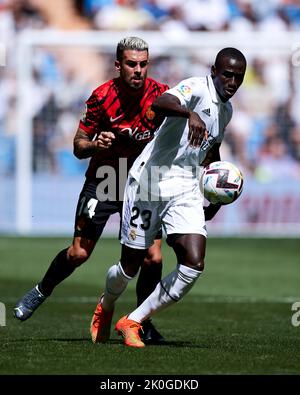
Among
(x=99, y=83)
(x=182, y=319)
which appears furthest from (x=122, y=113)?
(x=99, y=83)

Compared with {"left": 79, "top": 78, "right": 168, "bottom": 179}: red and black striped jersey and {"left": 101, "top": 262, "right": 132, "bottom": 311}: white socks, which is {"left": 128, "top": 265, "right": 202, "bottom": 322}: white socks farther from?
{"left": 79, "top": 78, "right": 168, "bottom": 179}: red and black striped jersey

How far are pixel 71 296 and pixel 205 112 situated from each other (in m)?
5.60

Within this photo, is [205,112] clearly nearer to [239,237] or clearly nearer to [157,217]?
[157,217]

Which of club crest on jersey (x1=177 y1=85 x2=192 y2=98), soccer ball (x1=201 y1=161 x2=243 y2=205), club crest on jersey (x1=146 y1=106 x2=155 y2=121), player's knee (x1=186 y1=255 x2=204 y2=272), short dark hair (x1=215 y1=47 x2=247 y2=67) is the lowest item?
player's knee (x1=186 y1=255 x2=204 y2=272)

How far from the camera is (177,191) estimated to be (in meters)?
7.79

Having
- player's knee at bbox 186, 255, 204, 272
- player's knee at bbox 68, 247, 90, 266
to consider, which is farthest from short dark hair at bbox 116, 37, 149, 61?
player's knee at bbox 186, 255, 204, 272

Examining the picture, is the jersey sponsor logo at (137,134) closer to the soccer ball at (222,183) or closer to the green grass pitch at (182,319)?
the soccer ball at (222,183)

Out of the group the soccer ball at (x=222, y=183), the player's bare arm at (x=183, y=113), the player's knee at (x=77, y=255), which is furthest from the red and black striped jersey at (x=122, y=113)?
the player's bare arm at (x=183, y=113)

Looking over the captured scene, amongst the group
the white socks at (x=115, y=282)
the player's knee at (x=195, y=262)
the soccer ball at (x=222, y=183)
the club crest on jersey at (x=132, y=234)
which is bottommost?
the white socks at (x=115, y=282)

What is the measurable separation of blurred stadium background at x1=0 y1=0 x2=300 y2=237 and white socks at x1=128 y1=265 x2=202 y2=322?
11916 mm

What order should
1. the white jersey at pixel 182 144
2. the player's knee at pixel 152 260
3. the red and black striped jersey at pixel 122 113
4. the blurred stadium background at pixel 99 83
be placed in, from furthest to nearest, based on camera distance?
the blurred stadium background at pixel 99 83 < the player's knee at pixel 152 260 < the red and black striped jersey at pixel 122 113 < the white jersey at pixel 182 144

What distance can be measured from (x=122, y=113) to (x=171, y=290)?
171 cm

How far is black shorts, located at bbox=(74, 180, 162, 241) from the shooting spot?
8742 millimetres

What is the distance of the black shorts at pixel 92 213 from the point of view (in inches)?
344
